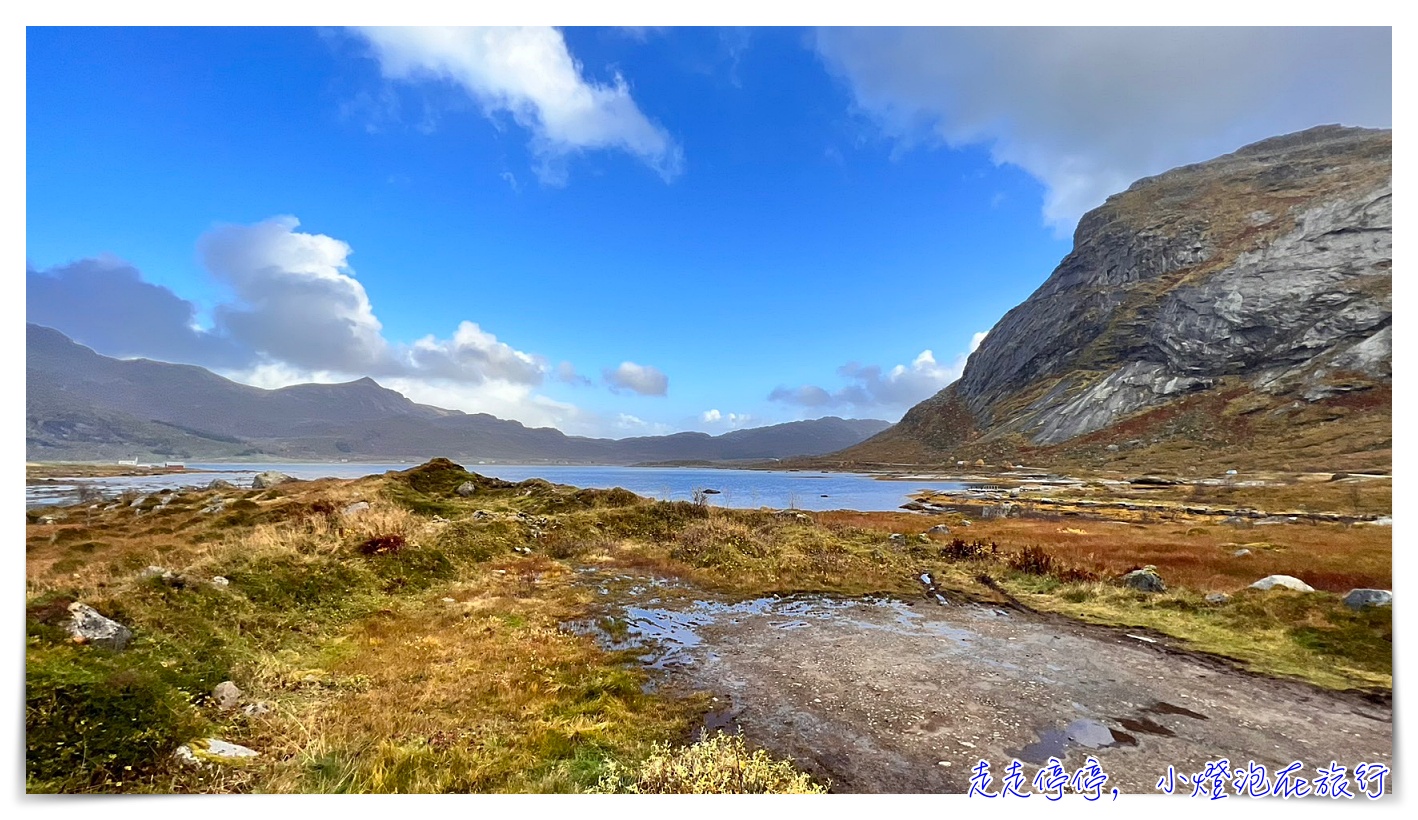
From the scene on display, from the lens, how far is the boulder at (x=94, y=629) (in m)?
8.64

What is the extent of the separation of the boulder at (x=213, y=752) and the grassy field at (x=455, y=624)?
0.47ft

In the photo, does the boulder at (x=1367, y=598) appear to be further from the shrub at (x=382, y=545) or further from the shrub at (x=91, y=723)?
the shrub at (x=382, y=545)

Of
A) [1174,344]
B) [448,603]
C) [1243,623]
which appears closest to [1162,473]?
[1174,344]

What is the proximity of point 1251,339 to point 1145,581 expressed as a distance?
182 m

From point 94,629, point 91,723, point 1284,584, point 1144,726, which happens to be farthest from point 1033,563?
point 94,629

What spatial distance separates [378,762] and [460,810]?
1.50m

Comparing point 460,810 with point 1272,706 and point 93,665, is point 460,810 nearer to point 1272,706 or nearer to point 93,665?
point 93,665

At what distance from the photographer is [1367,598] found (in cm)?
1505

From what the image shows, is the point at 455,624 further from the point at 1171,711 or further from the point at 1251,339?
the point at 1251,339

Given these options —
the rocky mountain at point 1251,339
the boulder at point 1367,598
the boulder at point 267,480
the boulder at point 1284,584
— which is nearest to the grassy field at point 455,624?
the boulder at point 1367,598

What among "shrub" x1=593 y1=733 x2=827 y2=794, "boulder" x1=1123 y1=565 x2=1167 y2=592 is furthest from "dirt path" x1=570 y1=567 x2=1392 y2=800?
"boulder" x1=1123 y1=565 x2=1167 y2=592

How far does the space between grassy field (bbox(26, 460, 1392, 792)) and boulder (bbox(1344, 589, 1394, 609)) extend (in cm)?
43

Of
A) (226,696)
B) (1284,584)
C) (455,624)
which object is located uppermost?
(226,696)
